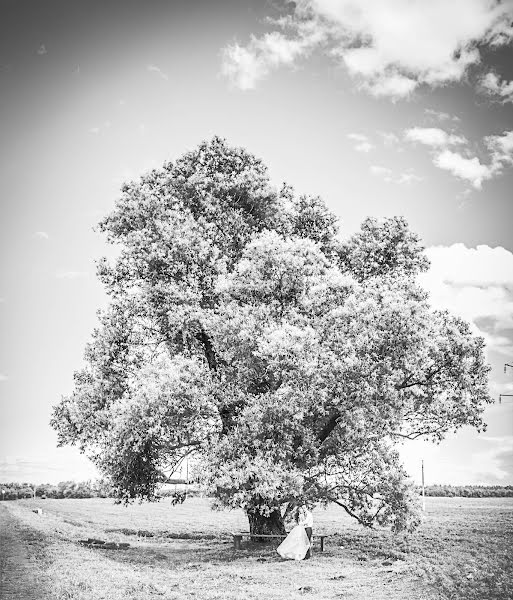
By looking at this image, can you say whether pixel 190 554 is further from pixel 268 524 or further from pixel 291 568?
pixel 291 568

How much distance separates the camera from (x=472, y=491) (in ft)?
306

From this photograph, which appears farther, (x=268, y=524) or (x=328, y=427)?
(x=268, y=524)

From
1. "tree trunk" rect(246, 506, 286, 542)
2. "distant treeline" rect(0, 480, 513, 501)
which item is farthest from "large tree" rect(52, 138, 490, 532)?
"distant treeline" rect(0, 480, 513, 501)

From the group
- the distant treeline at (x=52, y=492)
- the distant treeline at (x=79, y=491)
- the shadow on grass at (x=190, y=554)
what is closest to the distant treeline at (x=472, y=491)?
the distant treeline at (x=79, y=491)

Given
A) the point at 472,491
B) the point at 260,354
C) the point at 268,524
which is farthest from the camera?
the point at 472,491

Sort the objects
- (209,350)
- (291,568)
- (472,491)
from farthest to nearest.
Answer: (472,491)
(209,350)
(291,568)

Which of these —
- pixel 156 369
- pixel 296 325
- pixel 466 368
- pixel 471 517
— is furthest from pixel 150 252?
pixel 471 517

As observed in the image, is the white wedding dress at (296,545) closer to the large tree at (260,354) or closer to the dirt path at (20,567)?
the large tree at (260,354)

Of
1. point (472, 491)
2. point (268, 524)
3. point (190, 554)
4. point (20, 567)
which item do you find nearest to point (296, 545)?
point (268, 524)

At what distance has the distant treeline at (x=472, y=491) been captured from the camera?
293 ft

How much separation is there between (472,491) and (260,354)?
8119 centimetres

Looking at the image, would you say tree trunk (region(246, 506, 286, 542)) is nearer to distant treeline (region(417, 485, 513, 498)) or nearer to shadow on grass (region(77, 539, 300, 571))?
shadow on grass (region(77, 539, 300, 571))

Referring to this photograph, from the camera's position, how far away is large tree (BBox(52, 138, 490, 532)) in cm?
2489

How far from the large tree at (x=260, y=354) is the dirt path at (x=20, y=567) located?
17.0ft
